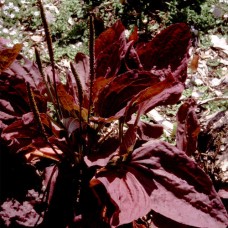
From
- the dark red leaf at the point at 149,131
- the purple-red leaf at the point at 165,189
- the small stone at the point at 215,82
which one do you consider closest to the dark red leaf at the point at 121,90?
the dark red leaf at the point at 149,131

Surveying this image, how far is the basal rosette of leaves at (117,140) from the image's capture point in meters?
1.43

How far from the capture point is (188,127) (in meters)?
1.58

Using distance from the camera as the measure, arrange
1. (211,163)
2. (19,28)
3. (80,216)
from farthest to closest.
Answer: (19,28)
(211,163)
(80,216)

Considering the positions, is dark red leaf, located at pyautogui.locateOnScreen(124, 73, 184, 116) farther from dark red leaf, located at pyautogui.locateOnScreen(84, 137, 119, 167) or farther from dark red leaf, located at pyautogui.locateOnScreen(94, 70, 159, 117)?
dark red leaf, located at pyautogui.locateOnScreen(84, 137, 119, 167)

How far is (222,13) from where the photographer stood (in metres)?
2.67

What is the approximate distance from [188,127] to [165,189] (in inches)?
12.2

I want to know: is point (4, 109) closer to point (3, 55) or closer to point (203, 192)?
point (3, 55)

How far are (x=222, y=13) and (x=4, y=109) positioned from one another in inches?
74.8

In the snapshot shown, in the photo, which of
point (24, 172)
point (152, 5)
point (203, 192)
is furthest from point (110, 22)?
point (203, 192)

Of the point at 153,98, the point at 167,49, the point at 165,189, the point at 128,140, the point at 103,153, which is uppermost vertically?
the point at 167,49

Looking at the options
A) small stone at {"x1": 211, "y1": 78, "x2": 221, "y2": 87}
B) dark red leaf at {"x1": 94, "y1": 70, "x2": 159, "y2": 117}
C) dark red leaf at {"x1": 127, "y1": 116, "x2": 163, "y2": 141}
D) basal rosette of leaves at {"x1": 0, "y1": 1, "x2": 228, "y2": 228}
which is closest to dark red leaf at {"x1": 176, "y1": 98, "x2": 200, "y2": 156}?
basal rosette of leaves at {"x1": 0, "y1": 1, "x2": 228, "y2": 228}

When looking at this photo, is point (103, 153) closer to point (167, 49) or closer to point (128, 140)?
point (128, 140)

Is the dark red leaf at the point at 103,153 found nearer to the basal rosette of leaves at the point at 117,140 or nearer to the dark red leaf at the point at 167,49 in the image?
the basal rosette of leaves at the point at 117,140

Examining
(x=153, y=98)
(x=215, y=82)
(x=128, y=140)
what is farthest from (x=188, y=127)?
(x=215, y=82)
